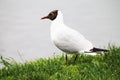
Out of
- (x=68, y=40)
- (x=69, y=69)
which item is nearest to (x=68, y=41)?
(x=68, y=40)

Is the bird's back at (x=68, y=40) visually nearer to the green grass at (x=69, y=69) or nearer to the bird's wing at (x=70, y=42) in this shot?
the bird's wing at (x=70, y=42)

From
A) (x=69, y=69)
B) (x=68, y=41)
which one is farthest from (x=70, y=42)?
(x=69, y=69)

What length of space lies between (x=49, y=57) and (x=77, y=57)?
20.3 inches

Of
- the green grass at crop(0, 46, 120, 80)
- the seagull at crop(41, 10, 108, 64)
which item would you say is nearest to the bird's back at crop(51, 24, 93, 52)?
the seagull at crop(41, 10, 108, 64)

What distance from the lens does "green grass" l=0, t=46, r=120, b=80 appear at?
767cm

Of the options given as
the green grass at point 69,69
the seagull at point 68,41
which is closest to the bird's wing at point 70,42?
the seagull at point 68,41

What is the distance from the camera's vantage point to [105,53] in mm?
8375

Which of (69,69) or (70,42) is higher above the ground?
(70,42)

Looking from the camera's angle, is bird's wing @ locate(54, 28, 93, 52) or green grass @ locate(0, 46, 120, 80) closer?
green grass @ locate(0, 46, 120, 80)

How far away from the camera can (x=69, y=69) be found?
808cm

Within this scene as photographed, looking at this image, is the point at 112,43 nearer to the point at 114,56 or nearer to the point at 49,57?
the point at 114,56

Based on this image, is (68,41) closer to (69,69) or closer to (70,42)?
(70,42)

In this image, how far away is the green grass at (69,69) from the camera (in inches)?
302

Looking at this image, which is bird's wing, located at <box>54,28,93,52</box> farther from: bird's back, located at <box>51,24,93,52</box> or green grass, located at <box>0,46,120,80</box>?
green grass, located at <box>0,46,120,80</box>
